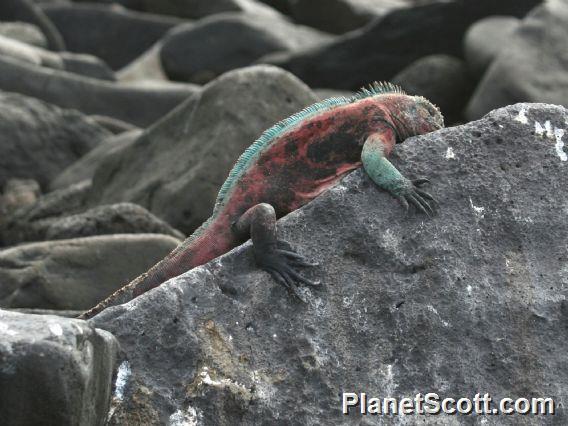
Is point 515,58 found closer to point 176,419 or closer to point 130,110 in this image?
point 130,110

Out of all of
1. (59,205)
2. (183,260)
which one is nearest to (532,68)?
(59,205)

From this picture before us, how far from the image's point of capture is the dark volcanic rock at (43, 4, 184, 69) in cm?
2088

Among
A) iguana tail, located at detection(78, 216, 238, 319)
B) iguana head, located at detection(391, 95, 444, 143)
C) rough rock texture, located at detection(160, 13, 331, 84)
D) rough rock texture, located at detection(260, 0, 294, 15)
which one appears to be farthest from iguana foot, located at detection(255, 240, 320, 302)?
rough rock texture, located at detection(260, 0, 294, 15)

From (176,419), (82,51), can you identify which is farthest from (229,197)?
(82,51)

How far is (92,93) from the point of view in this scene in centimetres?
1554

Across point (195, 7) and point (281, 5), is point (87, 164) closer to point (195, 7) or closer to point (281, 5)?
point (195, 7)

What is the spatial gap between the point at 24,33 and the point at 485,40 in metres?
7.60

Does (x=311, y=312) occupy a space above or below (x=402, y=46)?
above

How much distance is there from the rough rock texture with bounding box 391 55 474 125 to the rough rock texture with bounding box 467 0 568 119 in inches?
53.0

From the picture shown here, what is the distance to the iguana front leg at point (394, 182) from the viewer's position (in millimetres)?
5266

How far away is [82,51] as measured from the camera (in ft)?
70.1

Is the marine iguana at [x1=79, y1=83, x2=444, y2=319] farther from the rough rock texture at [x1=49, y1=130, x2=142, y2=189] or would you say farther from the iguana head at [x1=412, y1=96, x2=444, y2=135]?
the rough rock texture at [x1=49, y1=130, x2=142, y2=189]

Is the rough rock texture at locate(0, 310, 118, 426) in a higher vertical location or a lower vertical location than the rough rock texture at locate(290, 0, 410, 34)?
higher

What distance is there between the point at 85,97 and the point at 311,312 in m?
11.0
